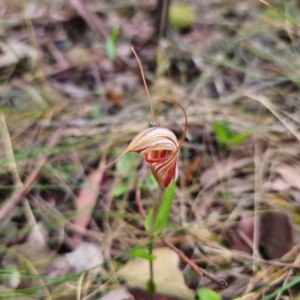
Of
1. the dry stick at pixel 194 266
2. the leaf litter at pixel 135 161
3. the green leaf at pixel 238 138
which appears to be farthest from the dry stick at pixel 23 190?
the green leaf at pixel 238 138

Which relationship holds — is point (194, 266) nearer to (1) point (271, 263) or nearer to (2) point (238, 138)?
(1) point (271, 263)

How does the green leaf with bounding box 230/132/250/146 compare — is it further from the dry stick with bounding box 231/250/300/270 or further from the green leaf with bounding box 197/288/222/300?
the green leaf with bounding box 197/288/222/300

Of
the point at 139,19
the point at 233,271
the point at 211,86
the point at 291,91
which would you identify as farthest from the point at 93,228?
the point at 139,19

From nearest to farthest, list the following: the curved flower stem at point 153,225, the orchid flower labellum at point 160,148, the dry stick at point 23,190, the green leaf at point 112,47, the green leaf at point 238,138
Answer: the orchid flower labellum at point 160,148
the curved flower stem at point 153,225
the dry stick at point 23,190
the green leaf at point 238,138
the green leaf at point 112,47

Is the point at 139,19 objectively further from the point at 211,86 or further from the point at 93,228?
the point at 93,228

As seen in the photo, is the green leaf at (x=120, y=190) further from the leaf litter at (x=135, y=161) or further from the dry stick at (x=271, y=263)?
the dry stick at (x=271, y=263)

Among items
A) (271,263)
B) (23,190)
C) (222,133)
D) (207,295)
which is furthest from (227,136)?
(23,190)
